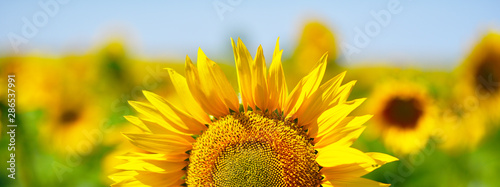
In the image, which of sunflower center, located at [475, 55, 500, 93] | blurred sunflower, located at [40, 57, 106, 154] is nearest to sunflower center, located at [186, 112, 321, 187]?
sunflower center, located at [475, 55, 500, 93]

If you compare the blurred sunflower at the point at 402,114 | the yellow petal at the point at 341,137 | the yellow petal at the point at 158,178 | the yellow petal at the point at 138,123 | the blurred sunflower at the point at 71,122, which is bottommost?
the yellow petal at the point at 341,137

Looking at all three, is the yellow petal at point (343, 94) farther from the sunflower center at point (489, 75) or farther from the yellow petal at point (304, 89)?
the sunflower center at point (489, 75)

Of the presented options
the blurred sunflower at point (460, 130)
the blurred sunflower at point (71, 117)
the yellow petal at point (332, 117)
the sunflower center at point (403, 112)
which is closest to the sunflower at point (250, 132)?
the yellow petal at point (332, 117)

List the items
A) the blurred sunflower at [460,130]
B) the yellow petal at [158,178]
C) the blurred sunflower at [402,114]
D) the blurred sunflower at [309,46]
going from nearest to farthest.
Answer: the yellow petal at [158,178]
the blurred sunflower at [460,130]
the blurred sunflower at [402,114]
the blurred sunflower at [309,46]

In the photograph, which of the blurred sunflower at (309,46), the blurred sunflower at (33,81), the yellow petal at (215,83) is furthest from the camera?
the blurred sunflower at (309,46)

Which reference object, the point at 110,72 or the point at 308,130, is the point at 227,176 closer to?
the point at 308,130

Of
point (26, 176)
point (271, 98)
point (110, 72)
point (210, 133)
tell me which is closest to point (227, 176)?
point (210, 133)
